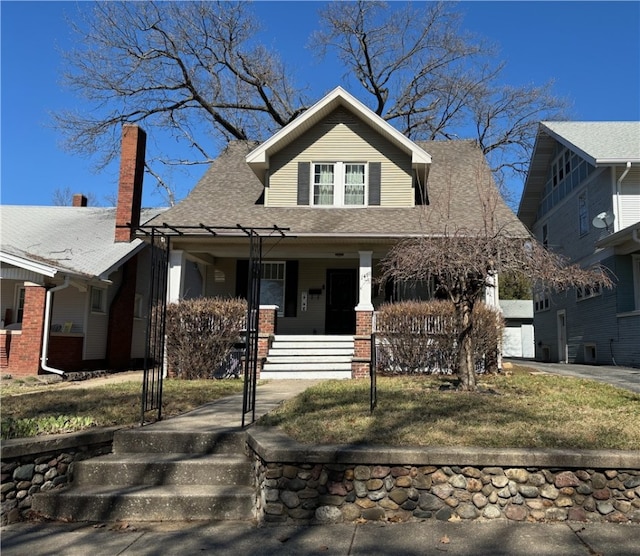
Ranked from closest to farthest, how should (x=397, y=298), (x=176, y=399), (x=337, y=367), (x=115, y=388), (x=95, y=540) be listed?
(x=95, y=540) → (x=176, y=399) → (x=115, y=388) → (x=337, y=367) → (x=397, y=298)

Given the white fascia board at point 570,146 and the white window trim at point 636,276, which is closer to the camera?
the white window trim at point 636,276

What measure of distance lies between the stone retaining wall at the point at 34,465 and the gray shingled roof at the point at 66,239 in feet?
27.6

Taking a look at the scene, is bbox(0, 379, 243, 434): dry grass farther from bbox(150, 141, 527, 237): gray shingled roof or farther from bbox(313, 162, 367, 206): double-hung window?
bbox(313, 162, 367, 206): double-hung window

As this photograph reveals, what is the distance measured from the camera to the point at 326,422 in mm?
5535

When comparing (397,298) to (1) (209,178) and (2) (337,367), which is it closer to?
(2) (337,367)

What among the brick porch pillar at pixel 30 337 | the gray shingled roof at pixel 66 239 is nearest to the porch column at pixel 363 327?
the gray shingled roof at pixel 66 239

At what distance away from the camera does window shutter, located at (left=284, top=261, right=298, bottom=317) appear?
1490cm

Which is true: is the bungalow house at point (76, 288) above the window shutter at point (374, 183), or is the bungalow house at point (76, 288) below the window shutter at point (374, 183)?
below

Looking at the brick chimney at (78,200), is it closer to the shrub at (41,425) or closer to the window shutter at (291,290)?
the window shutter at (291,290)

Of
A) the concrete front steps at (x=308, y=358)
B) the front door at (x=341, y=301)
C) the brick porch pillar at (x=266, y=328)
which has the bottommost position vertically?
the concrete front steps at (x=308, y=358)

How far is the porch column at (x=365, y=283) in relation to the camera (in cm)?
1201

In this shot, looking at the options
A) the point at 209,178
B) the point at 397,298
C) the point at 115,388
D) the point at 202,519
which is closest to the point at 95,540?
the point at 202,519

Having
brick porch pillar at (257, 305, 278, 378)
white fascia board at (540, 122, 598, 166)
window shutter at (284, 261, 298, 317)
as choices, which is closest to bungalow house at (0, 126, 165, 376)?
brick porch pillar at (257, 305, 278, 378)

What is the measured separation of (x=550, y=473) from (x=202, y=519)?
Result: 113 inches
